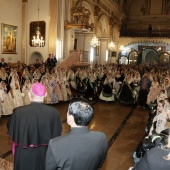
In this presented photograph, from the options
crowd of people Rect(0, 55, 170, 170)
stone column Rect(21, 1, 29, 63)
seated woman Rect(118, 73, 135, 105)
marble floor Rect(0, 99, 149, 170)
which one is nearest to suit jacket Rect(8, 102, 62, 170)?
marble floor Rect(0, 99, 149, 170)

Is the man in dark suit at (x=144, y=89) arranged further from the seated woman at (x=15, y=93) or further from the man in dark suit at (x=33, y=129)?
the man in dark suit at (x=33, y=129)

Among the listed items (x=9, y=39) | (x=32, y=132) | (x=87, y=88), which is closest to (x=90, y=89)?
(x=87, y=88)

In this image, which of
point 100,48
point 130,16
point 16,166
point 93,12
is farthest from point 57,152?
point 130,16

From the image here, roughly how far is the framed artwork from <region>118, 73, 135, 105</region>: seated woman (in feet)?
29.0

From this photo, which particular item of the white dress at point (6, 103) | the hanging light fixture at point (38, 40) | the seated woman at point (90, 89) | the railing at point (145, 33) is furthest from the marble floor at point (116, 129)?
the railing at point (145, 33)

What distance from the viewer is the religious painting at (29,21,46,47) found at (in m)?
15.5

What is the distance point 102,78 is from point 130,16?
26029mm

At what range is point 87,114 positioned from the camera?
2008 mm

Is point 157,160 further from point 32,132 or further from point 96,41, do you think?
point 96,41

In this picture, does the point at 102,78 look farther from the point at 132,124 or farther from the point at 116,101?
the point at 132,124

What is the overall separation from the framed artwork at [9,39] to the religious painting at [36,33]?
3.87ft

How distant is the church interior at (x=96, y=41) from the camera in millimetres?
6808

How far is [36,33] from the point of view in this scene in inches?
617

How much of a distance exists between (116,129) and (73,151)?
18.2 ft
